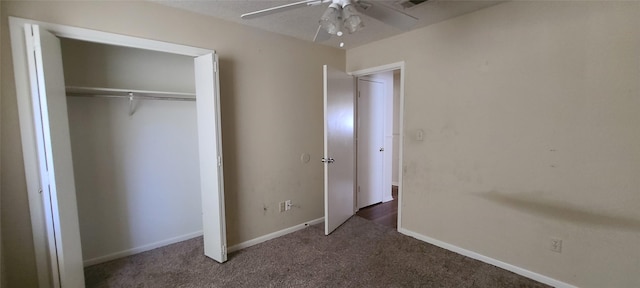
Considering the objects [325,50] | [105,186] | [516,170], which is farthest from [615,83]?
[105,186]

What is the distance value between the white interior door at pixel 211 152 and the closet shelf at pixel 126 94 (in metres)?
0.44

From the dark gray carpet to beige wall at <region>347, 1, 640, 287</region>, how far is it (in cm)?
34

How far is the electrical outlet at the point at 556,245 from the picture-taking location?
210cm

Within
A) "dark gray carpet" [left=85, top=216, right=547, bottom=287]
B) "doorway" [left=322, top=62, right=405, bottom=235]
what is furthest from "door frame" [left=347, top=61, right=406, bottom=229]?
"dark gray carpet" [left=85, top=216, right=547, bottom=287]

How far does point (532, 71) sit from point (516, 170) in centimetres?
82

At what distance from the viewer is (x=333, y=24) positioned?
162cm

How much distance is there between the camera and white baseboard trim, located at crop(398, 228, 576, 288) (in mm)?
2141

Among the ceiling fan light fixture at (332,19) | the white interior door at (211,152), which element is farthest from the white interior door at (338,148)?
the ceiling fan light fixture at (332,19)

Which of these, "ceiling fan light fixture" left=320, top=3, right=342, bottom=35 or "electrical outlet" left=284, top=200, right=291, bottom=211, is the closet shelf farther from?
"ceiling fan light fixture" left=320, top=3, right=342, bottom=35

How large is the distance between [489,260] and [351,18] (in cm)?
246

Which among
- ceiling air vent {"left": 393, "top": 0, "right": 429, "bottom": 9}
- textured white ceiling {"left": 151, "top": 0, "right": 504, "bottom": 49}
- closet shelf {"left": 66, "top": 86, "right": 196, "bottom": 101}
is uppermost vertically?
textured white ceiling {"left": 151, "top": 0, "right": 504, "bottom": 49}

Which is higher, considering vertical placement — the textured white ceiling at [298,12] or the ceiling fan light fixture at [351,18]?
the textured white ceiling at [298,12]

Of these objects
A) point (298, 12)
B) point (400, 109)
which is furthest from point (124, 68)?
point (400, 109)

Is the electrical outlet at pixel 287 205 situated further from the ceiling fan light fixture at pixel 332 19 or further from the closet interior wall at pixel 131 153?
the ceiling fan light fixture at pixel 332 19
